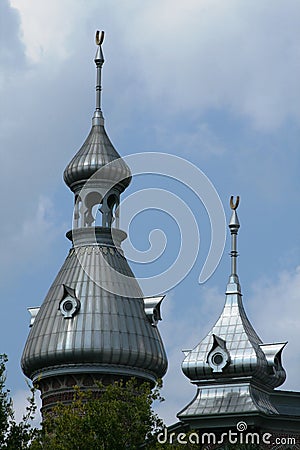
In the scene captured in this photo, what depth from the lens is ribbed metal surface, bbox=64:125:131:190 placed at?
2522 inches

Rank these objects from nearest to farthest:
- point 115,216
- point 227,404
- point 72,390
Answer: point 227,404 < point 72,390 < point 115,216

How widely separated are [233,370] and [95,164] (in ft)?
47.0

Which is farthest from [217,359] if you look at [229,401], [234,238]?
[234,238]

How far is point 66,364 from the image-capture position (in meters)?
59.8

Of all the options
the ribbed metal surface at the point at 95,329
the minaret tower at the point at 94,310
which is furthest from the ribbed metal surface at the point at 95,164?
the ribbed metal surface at the point at 95,329

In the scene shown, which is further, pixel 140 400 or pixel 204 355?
pixel 204 355

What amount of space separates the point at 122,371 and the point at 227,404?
816cm

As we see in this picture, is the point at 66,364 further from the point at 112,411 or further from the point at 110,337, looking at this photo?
the point at 112,411

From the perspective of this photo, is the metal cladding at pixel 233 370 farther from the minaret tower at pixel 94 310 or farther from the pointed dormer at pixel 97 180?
the pointed dormer at pixel 97 180

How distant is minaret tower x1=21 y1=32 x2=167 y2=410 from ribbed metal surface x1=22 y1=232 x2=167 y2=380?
4cm

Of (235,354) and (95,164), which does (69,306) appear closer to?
(95,164)

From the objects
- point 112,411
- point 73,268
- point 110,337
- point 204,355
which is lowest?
point 112,411

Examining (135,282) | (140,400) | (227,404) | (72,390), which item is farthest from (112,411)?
(135,282)

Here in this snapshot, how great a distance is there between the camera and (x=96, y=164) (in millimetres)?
64000
